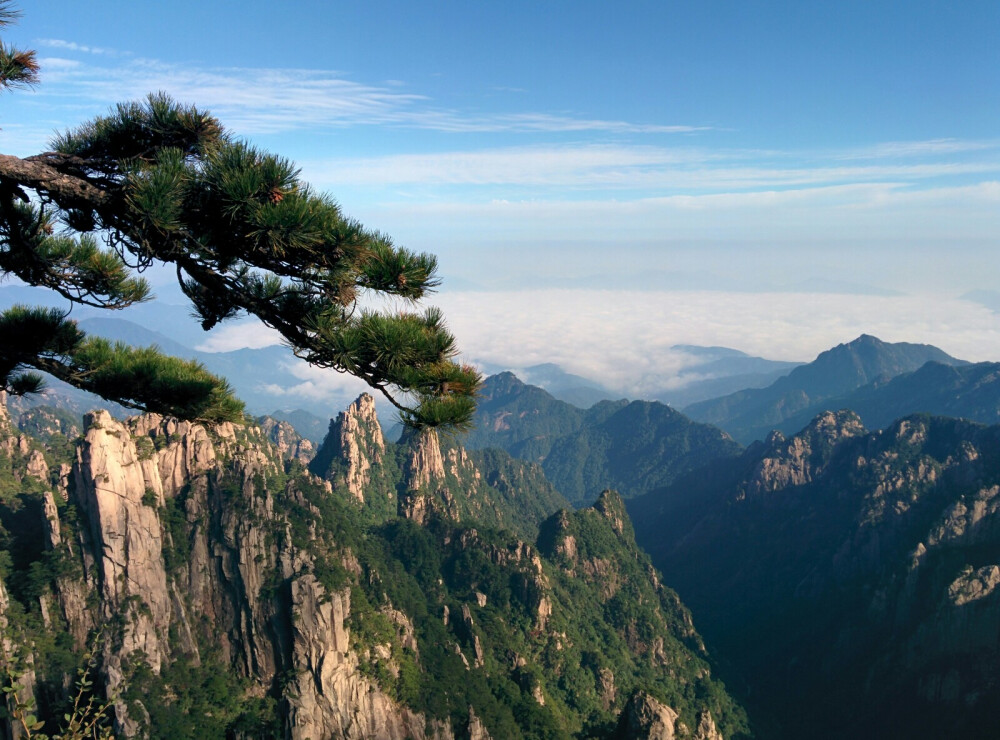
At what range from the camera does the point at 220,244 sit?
665cm

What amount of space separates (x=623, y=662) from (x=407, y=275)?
220 feet

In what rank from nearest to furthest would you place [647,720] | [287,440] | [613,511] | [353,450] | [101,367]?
[101,367] < [647,720] < [353,450] < [613,511] < [287,440]

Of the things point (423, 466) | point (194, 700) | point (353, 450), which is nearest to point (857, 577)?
point (423, 466)

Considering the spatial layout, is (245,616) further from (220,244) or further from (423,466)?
(423,466)

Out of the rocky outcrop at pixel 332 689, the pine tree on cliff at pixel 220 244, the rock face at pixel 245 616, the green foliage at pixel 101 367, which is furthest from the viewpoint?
the rocky outcrop at pixel 332 689

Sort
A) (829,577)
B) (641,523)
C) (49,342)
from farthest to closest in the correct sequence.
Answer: (641,523)
(829,577)
(49,342)

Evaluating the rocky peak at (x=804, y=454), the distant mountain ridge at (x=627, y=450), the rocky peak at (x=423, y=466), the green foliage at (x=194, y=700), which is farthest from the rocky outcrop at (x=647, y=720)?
the distant mountain ridge at (x=627, y=450)

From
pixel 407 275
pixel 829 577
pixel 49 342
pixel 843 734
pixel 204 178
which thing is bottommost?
pixel 843 734

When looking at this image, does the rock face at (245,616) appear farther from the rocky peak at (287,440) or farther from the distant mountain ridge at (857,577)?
the rocky peak at (287,440)

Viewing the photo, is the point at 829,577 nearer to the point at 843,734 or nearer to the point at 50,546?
the point at 843,734

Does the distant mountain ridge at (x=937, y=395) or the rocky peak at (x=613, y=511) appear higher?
the distant mountain ridge at (x=937, y=395)

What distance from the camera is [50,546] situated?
130 ft

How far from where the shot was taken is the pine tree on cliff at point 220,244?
5938 mm

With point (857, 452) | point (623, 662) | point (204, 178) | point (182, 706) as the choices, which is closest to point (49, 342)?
point (204, 178)
